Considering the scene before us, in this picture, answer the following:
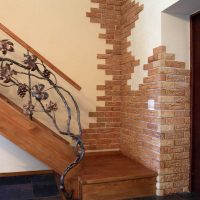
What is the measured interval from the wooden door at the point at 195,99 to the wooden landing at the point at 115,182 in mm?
465

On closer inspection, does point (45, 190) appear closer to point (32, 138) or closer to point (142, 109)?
point (32, 138)

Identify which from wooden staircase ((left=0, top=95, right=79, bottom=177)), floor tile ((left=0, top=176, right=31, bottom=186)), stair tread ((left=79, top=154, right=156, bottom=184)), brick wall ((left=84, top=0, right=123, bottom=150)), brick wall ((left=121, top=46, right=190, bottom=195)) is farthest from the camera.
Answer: brick wall ((left=84, top=0, right=123, bottom=150))

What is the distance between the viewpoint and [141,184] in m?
2.44

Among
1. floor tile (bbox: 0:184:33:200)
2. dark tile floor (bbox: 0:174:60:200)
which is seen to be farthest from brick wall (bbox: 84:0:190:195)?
floor tile (bbox: 0:184:33:200)

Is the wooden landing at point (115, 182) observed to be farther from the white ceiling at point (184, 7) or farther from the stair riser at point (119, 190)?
the white ceiling at point (184, 7)

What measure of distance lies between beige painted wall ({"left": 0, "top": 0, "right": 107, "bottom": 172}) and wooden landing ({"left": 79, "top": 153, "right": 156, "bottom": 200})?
90cm

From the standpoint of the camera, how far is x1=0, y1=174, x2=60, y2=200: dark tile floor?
92.2 inches

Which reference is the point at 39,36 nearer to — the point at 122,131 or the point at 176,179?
the point at 122,131

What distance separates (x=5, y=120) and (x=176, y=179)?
1.90 metres

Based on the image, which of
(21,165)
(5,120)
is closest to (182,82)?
(5,120)

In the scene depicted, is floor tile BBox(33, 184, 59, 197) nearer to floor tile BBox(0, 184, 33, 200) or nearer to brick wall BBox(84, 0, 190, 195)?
floor tile BBox(0, 184, 33, 200)

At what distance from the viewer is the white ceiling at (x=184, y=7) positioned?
2248mm

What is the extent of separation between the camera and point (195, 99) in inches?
98.9

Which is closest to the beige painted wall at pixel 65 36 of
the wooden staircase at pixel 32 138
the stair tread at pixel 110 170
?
the stair tread at pixel 110 170
